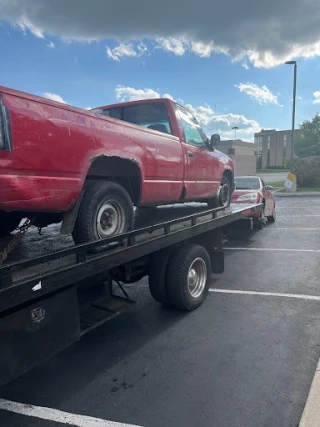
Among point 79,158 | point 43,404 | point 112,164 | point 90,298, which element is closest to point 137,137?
point 112,164

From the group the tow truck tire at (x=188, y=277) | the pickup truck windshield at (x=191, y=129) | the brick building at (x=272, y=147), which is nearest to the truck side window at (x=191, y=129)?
the pickup truck windshield at (x=191, y=129)

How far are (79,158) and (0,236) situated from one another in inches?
70.8

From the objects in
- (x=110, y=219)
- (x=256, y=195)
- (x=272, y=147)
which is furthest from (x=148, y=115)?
(x=272, y=147)

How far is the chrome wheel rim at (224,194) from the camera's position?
6.43 meters

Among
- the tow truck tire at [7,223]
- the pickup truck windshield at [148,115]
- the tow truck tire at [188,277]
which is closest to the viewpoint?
the tow truck tire at [7,223]

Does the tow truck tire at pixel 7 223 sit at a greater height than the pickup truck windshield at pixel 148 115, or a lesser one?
lesser

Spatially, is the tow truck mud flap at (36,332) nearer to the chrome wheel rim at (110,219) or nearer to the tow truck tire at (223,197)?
the chrome wheel rim at (110,219)

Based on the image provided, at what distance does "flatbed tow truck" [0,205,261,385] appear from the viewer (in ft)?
7.98

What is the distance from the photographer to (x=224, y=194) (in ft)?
21.6

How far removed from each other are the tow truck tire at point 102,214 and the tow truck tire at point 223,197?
112 inches

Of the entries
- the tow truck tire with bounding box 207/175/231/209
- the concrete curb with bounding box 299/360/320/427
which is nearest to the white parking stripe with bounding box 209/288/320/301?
the tow truck tire with bounding box 207/175/231/209

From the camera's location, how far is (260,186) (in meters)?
10.9

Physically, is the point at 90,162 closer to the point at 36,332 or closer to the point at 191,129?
the point at 36,332

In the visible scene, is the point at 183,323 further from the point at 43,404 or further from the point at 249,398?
the point at 43,404
